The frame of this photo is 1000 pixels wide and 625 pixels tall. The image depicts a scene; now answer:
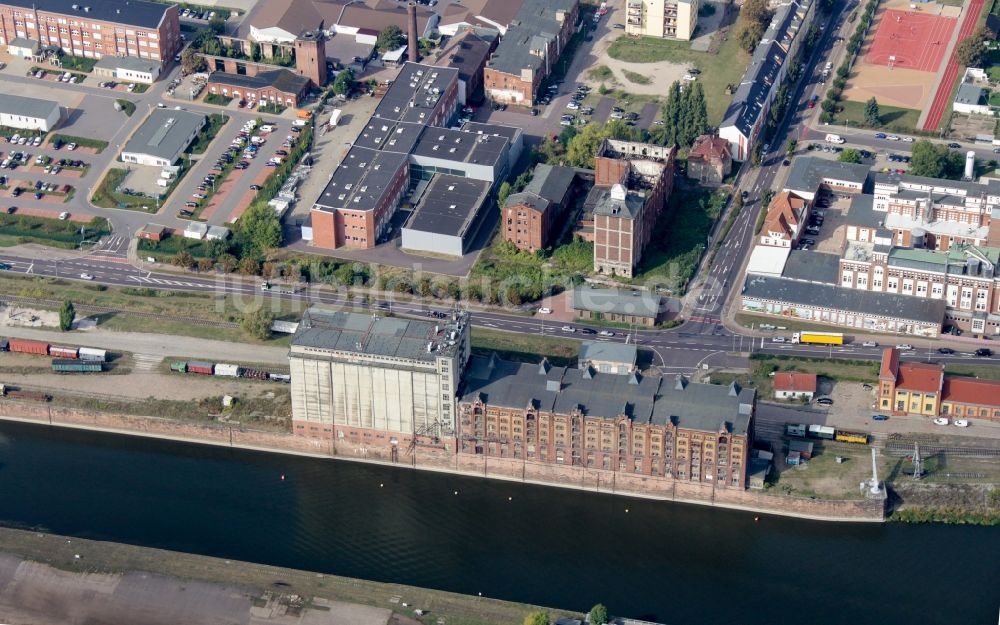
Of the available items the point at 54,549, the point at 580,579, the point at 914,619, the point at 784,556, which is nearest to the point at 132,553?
the point at 54,549

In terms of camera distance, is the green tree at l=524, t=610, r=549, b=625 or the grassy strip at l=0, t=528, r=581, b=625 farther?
the grassy strip at l=0, t=528, r=581, b=625

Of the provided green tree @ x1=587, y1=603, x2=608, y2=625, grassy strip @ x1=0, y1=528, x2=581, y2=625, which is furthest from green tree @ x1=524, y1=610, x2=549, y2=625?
green tree @ x1=587, y1=603, x2=608, y2=625

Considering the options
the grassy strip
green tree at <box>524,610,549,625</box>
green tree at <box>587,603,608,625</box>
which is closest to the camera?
green tree at <box>524,610,549,625</box>

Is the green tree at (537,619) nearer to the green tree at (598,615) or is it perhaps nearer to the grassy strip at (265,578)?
the grassy strip at (265,578)

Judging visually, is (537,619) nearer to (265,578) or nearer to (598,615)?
(598,615)

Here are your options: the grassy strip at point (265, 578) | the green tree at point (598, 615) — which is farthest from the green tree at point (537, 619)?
the green tree at point (598, 615)

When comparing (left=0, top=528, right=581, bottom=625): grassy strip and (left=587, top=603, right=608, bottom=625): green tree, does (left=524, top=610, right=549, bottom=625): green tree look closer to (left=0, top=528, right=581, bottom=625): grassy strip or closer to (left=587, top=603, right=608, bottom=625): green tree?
(left=0, top=528, right=581, bottom=625): grassy strip

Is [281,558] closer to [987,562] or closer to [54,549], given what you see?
[54,549]

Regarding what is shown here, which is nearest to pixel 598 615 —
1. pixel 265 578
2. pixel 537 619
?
pixel 537 619
